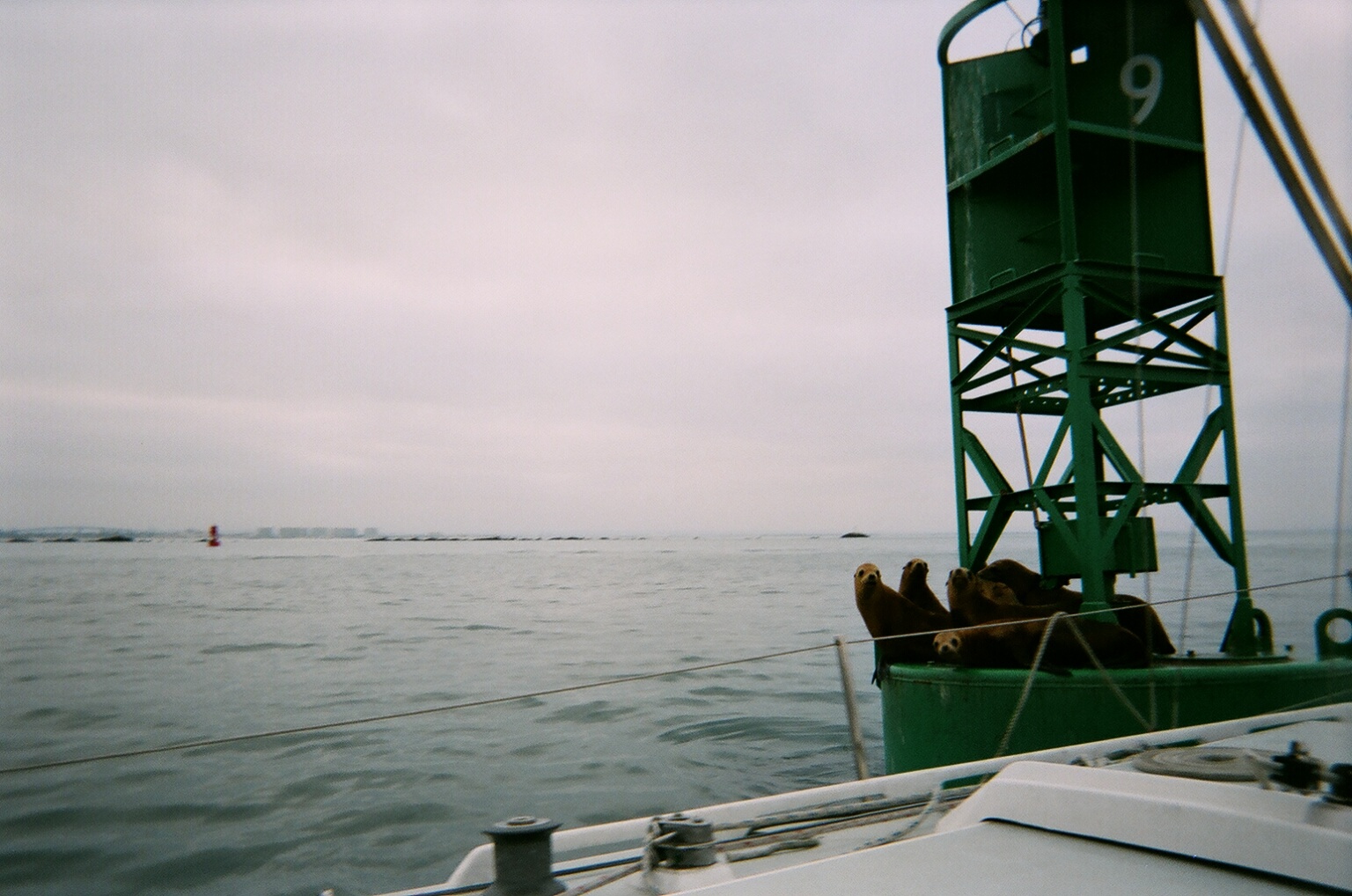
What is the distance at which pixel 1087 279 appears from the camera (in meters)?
8.80

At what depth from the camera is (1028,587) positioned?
945 cm

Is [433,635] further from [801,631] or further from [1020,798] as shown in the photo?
[1020,798]

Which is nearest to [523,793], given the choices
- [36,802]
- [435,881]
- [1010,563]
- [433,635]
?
[435,881]

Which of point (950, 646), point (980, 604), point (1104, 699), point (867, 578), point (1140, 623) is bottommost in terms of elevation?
point (1104, 699)

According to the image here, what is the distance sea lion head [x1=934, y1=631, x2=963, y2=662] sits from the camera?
775 cm

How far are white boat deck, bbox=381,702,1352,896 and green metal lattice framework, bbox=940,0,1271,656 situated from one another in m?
5.68

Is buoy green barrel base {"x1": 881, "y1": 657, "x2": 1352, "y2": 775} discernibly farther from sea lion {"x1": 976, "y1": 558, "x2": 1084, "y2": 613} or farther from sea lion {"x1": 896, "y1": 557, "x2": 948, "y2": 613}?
sea lion {"x1": 976, "y1": 558, "x2": 1084, "y2": 613}

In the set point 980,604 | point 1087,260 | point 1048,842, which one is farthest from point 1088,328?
point 1048,842

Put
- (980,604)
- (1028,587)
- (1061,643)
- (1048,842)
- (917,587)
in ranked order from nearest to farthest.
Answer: (1048,842) < (1061,643) < (980,604) < (917,587) < (1028,587)

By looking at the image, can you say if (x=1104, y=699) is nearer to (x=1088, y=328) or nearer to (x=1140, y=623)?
(x=1140, y=623)

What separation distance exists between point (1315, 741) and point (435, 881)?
7.03 m

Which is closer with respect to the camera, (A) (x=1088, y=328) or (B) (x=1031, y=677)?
(B) (x=1031, y=677)

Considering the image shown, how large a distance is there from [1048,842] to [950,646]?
5.16m

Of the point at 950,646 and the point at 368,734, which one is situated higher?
the point at 950,646
